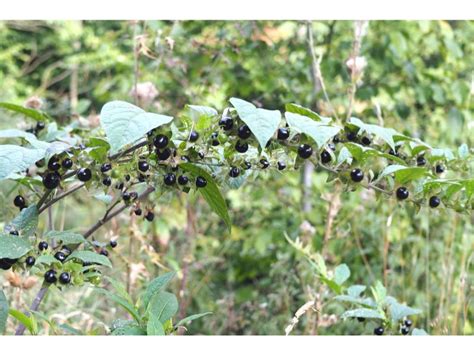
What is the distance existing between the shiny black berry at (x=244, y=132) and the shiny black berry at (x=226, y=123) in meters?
0.01

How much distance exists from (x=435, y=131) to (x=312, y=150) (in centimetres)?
225

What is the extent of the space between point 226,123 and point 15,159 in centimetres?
24

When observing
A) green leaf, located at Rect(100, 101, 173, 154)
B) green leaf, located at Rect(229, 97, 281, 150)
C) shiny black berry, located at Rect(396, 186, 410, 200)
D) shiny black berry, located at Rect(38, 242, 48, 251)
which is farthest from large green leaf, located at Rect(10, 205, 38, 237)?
shiny black berry, located at Rect(396, 186, 410, 200)

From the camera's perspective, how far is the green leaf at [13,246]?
82 cm

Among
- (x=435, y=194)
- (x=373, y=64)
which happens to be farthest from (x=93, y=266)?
(x=373, y=64)

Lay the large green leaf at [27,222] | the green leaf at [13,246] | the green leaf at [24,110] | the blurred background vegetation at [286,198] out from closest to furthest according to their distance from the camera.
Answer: the green leaf at [13,246] < the large green leaf at [27,222] < the green leaf at [24,110] < the blurred background vegetation at [286,198]

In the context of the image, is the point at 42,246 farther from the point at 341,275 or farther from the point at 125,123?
the point at 341,275

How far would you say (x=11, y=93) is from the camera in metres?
5.33

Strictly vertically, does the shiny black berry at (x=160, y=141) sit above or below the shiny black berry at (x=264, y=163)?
above

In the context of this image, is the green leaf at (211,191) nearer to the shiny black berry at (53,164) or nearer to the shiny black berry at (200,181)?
the shiny black berry at (200,181)

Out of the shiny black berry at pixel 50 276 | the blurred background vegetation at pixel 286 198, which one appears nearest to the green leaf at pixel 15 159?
the shiny black berry at pixel 50 276

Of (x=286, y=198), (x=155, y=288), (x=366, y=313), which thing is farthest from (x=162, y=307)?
(x=286, y=198)

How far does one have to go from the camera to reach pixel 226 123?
79 cm

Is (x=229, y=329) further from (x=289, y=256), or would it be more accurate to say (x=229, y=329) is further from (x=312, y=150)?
(x=312, y=150)
